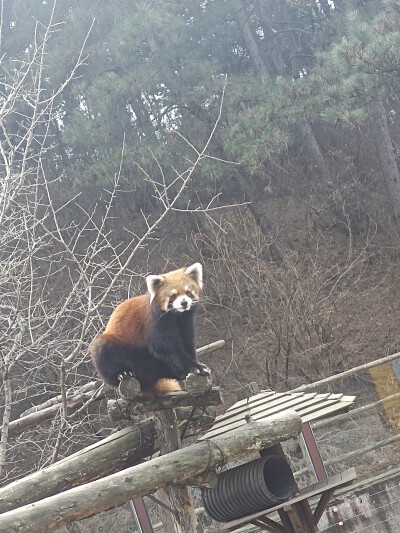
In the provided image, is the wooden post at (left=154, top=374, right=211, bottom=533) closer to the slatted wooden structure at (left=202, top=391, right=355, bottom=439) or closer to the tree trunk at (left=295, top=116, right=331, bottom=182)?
the slatted wooden structure at (left=202, top=391, right=355, bottom=439)

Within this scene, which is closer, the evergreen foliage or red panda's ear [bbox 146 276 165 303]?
red panda's ear [bbox 146 276 165 303]

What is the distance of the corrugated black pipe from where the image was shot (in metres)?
4.87

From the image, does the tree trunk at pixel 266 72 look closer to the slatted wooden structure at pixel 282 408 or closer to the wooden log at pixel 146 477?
the slatted wooden structure at pixel 282 408

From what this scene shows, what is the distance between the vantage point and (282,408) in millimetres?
5129

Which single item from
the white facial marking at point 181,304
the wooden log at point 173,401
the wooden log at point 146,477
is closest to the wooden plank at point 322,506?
the wooden log at point 146,477

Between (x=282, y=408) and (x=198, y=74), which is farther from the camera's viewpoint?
(x=198, y=74)

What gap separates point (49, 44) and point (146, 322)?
1357 cm

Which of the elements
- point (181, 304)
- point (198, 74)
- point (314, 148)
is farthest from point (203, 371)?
point (314, 148)

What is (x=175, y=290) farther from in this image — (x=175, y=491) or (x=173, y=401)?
(x=175, y=491)

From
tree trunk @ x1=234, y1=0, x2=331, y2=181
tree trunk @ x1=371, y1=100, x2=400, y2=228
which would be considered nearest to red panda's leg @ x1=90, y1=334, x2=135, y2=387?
tree trunk @ x1=371, y1=100, x2=400, y2=228

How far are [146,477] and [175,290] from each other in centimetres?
101

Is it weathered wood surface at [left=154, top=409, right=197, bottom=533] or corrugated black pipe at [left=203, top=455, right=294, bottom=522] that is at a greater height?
weathered wood surface at [left=154, top=409, right=197, bottom=533]

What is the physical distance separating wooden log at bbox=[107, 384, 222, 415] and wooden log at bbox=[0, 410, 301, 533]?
241 millimetres

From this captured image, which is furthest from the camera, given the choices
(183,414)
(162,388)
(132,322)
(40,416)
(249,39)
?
(249,39)
